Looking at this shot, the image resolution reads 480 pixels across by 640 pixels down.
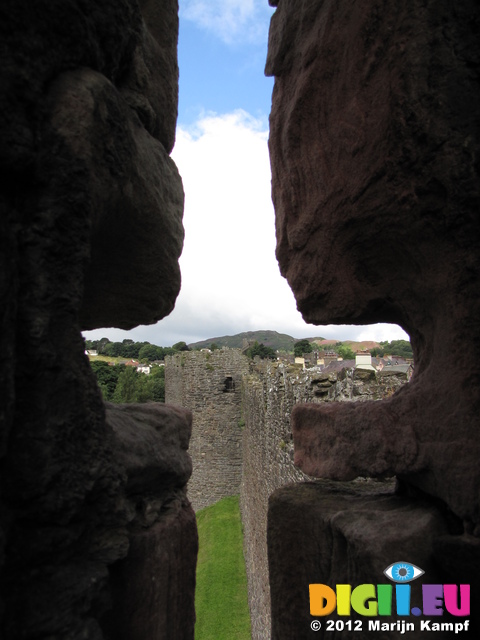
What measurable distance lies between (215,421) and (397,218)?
17698mm

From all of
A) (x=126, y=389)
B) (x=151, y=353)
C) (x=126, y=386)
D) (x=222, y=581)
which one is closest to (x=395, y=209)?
(x=222, y=581)

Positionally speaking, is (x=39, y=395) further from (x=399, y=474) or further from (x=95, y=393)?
(x=399, y=474)

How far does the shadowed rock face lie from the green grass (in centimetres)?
955

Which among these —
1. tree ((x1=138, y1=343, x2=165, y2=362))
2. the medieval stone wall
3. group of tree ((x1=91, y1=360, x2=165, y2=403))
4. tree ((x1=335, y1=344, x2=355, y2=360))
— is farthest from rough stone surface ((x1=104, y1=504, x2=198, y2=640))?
tree ((x1=138, y1=343, x2=165, y2=362))

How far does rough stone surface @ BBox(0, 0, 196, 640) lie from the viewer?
4.55 ft

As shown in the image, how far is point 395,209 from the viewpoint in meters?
1.68

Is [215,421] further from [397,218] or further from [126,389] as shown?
[397,218]

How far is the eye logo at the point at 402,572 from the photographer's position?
5.12 ft

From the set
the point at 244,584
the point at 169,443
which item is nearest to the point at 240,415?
the point at 244,584

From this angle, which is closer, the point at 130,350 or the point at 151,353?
the point at 151,353

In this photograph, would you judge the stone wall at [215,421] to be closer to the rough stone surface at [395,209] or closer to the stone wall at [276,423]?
the stone wall at [276,423]

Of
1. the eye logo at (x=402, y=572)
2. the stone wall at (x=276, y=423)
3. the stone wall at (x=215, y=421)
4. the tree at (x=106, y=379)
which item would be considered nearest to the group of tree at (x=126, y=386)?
the tree at (x=106, y=379)

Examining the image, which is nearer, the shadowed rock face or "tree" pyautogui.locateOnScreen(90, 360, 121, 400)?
the shadowed rock face

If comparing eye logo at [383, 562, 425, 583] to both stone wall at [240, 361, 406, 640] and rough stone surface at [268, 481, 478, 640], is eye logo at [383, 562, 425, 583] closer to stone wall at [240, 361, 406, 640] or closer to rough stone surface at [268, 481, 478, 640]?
rough stone surface at [268, 481, 478, 640]
